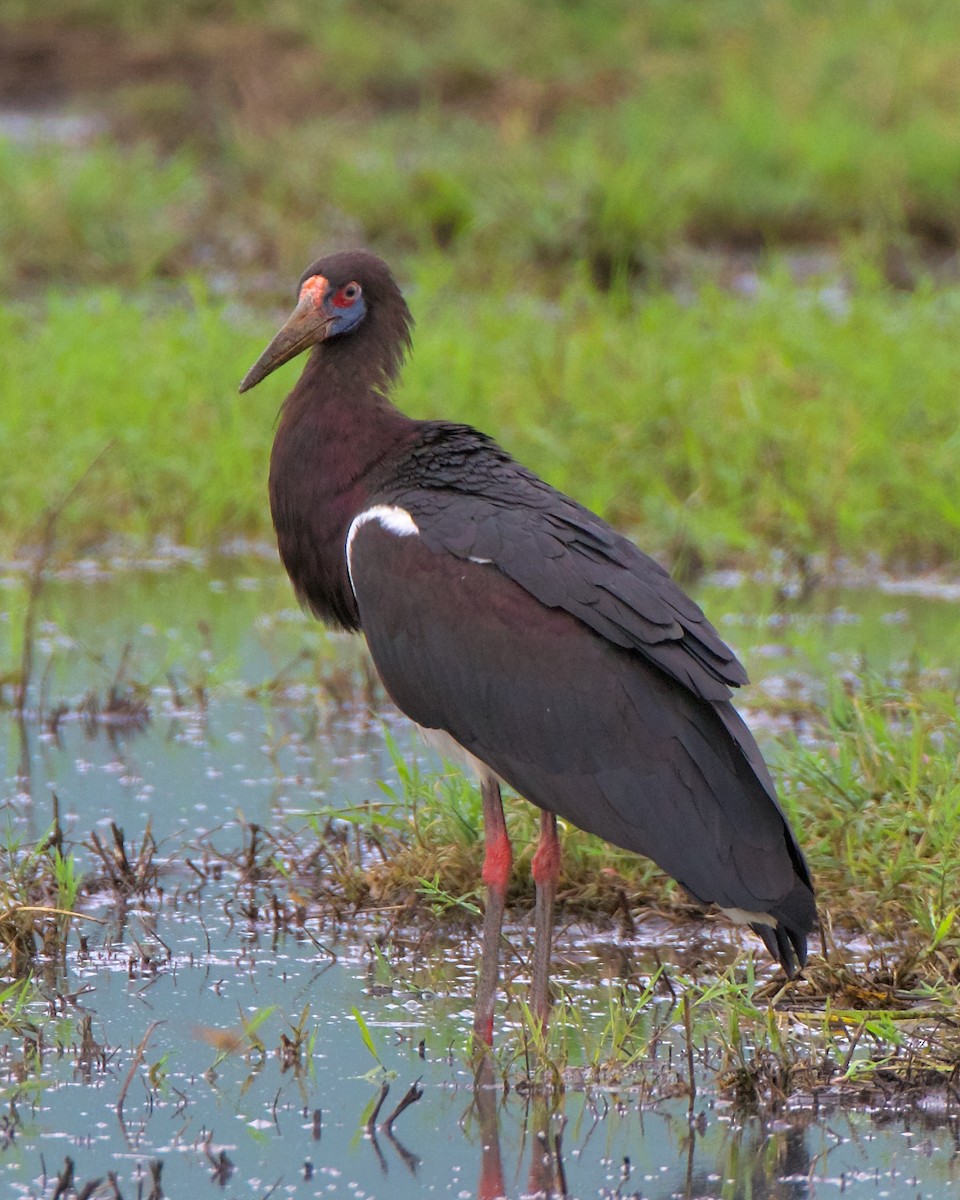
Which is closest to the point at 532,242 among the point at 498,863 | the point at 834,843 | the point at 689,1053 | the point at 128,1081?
the point at 834,843

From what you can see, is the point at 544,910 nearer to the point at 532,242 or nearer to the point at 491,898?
the point at 491,898

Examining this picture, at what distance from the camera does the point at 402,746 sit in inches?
226

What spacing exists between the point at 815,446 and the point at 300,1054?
429cm

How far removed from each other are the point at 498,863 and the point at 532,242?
22.5 ft

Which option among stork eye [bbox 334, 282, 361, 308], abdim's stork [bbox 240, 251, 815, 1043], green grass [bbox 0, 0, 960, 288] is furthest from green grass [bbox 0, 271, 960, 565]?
abdim's stork [bbox 240, 251, 815, 1043]

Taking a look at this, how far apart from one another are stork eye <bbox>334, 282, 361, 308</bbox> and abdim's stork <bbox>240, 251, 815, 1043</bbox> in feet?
1.13

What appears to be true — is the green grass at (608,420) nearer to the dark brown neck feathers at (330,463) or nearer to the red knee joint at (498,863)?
the dark brown neck feathers at (330,463)

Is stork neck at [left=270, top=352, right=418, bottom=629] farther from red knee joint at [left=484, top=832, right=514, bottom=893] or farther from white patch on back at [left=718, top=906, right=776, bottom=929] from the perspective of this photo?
white patch on back at [left=718, top=906, right=776, bottom=929]

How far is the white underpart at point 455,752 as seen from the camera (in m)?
4.04

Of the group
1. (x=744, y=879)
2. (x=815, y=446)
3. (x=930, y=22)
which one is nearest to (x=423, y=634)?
(x=744, y=879)

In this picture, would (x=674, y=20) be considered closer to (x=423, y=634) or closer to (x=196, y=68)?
(x=196, y=68)

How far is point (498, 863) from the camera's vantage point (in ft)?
13.1

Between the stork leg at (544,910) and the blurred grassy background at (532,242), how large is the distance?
3.06m

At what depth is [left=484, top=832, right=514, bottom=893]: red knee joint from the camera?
4.00 meters
